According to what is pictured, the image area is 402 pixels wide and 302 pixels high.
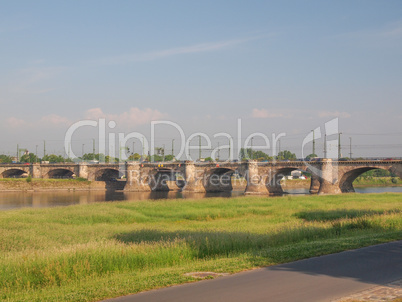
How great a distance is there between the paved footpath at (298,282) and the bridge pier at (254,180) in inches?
3075

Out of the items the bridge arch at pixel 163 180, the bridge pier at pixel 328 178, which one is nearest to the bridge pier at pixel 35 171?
the bridge arch at pixel 163 180

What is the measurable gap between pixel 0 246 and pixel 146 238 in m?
7.94

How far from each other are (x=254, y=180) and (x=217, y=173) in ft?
51.1

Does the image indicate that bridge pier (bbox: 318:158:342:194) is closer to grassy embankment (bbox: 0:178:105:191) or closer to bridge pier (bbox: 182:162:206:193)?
bridge pier (bbox: 182:162:206:193)

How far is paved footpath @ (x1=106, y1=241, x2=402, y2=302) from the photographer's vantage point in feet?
35.2

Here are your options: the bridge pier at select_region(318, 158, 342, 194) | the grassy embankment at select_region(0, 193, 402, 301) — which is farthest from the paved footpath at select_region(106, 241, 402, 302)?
the bridge pier at select_region(318, 158, 342, 194)

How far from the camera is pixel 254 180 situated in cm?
9456

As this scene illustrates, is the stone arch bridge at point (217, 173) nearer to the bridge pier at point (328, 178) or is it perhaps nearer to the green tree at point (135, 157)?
the bridge pier at point (328, 178)

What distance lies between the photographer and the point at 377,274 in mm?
12898

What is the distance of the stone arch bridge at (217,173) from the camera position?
267 ft

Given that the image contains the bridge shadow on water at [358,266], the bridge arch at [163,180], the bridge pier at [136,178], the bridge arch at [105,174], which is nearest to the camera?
the bridge shadow on water at [358,266]

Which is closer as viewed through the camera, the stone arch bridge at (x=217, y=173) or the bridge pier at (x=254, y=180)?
the stone arch bridge at (x=217, y=173)

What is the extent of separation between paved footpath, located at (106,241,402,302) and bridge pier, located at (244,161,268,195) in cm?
7811

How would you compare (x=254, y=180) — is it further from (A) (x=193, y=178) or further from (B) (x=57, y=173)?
(B) (x=57, y=173)
